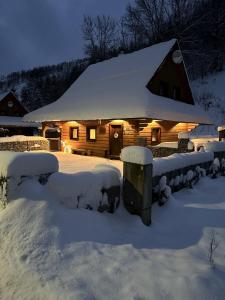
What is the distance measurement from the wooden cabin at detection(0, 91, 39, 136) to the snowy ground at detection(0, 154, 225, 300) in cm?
3167

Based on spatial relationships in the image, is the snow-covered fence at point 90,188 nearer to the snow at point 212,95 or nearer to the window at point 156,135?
the window at point 156,135

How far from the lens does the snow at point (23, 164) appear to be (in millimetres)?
4543

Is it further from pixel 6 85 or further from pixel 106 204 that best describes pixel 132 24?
pixel 6 85

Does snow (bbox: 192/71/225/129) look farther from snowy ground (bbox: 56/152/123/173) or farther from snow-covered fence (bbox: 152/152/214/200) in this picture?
snow-covered fence (bbox: 152/152/214/200)

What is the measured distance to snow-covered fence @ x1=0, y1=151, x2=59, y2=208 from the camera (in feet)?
14.9

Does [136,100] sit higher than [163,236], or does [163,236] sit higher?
[136,100]

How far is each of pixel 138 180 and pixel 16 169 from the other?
2272 mm

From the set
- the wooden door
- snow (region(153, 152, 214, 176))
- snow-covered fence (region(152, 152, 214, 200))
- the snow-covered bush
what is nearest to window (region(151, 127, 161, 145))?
the wooden door

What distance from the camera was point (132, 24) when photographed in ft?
134

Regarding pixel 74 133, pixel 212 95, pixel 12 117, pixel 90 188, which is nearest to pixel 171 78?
pixel 74 133

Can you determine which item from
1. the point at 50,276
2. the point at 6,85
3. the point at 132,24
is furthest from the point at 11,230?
the point at 6,85

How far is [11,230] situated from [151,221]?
279 centimetres

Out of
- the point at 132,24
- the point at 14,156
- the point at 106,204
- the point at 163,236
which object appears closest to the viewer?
the point at 14,156

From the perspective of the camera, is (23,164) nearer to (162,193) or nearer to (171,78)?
(162,193)
